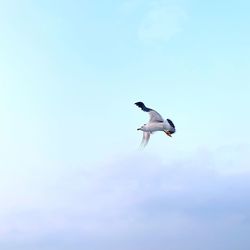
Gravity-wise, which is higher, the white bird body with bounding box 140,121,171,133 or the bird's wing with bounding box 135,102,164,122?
the bird's wing with bounding box 135,102,164,122

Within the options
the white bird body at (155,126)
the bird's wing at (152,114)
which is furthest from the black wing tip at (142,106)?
the white bird body at (155,126)

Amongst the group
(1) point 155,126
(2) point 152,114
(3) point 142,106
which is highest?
(3) point 142,106

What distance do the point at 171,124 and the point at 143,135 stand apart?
552 cm

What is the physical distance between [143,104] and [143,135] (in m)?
7.16

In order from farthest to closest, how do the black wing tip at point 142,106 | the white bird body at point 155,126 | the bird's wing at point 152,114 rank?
the white bird body at point 155,126 → the bird's wing at point 152,114 → the black wing tip at point 142,106

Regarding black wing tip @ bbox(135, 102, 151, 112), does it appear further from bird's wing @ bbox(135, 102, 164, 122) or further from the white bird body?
the white bird body

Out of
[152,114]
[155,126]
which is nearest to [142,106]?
[152,114]

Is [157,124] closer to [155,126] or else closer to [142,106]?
[155,126]

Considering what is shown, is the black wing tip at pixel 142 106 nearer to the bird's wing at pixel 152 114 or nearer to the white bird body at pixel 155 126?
the bird's wing at pixel 152 114

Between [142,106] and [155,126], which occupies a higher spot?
[142,106]

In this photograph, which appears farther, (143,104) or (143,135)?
(143,135)

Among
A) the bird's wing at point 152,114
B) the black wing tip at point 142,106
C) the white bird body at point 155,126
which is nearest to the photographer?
the black wing tip at point 142,106

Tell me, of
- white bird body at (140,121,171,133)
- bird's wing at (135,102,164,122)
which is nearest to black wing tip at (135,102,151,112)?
bird's wing at (135,102,164,122)

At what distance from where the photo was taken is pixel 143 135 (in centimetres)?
7981
